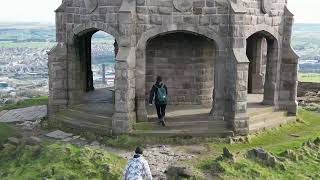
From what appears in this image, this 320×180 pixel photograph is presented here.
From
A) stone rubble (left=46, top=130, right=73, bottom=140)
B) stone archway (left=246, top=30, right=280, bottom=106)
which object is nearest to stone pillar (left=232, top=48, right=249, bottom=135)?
stone archway (left=246, top=30, right=280, bottom=106)

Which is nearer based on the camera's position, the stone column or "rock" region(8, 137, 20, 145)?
"rock" region(8, 137, 20, 145)

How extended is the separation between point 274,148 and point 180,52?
16.9 feet

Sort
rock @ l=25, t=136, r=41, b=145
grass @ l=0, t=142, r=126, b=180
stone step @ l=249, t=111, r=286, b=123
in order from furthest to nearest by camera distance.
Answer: stone step @ l=249, t=111, r=286, b=123 → rock @ l=25, t=136, r=41, b=145 → grass @ l=0, t=142, r=126, b=180

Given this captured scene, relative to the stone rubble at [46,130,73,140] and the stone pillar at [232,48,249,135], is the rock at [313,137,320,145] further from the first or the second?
the stone rubble at [46,130,73,140]

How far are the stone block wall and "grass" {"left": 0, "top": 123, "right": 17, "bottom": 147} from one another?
4.99 m

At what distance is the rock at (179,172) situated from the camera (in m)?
10.8

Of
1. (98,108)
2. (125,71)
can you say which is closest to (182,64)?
(125,71)

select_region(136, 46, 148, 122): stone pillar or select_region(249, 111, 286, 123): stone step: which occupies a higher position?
select_region(136, 46, 148, 122): stone pillar

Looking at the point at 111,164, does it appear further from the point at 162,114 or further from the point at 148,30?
the point at 148,30

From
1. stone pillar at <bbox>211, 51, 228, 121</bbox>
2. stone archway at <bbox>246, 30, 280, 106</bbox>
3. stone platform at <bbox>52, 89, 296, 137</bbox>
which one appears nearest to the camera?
stone platform at <bbox>52, 89, 296, 137</bbox>

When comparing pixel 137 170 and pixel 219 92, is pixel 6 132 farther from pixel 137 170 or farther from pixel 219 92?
pixel 137 170

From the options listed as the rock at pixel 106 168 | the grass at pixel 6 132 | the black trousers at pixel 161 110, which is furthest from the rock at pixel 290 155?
the grass at pixel 6 132

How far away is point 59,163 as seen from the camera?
37.6 feet

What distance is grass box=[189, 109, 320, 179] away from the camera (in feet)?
36.6
